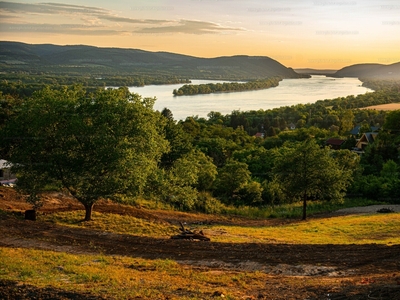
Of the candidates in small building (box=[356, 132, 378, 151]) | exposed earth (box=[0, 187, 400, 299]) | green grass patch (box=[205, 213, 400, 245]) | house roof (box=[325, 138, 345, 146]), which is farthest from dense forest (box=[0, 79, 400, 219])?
house roof (box=[325, 138, 345, 146])

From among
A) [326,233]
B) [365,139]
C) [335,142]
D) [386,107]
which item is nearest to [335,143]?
[335,142]

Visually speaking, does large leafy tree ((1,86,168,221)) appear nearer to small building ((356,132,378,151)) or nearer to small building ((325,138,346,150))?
small building ((356,132,378,151))

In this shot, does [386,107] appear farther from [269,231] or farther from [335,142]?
[269,231]

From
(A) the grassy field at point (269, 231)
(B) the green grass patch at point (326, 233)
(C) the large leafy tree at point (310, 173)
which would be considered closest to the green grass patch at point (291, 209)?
(C) the large leafy tree at point (310, 173)

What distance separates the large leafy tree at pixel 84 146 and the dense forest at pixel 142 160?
0.06 m

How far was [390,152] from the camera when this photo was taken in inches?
2486

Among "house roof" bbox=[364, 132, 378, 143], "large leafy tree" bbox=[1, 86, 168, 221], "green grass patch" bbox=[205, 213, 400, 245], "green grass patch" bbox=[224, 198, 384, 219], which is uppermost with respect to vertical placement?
"large leafy tree" bbox=[1, 86, 168, 221]

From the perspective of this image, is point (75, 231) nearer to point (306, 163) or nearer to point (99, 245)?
point (99, 245)

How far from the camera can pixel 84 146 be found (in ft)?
82.5

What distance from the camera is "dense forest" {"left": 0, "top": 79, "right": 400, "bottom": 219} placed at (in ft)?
81.1

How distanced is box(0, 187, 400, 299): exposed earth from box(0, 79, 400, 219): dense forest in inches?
135

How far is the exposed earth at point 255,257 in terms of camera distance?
1166 centimetres

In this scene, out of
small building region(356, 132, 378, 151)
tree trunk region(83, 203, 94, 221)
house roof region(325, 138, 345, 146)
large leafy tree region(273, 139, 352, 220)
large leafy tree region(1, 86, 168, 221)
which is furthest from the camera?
house roof region(325, 138, 345, 146)

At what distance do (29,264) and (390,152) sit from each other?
59082 mm
